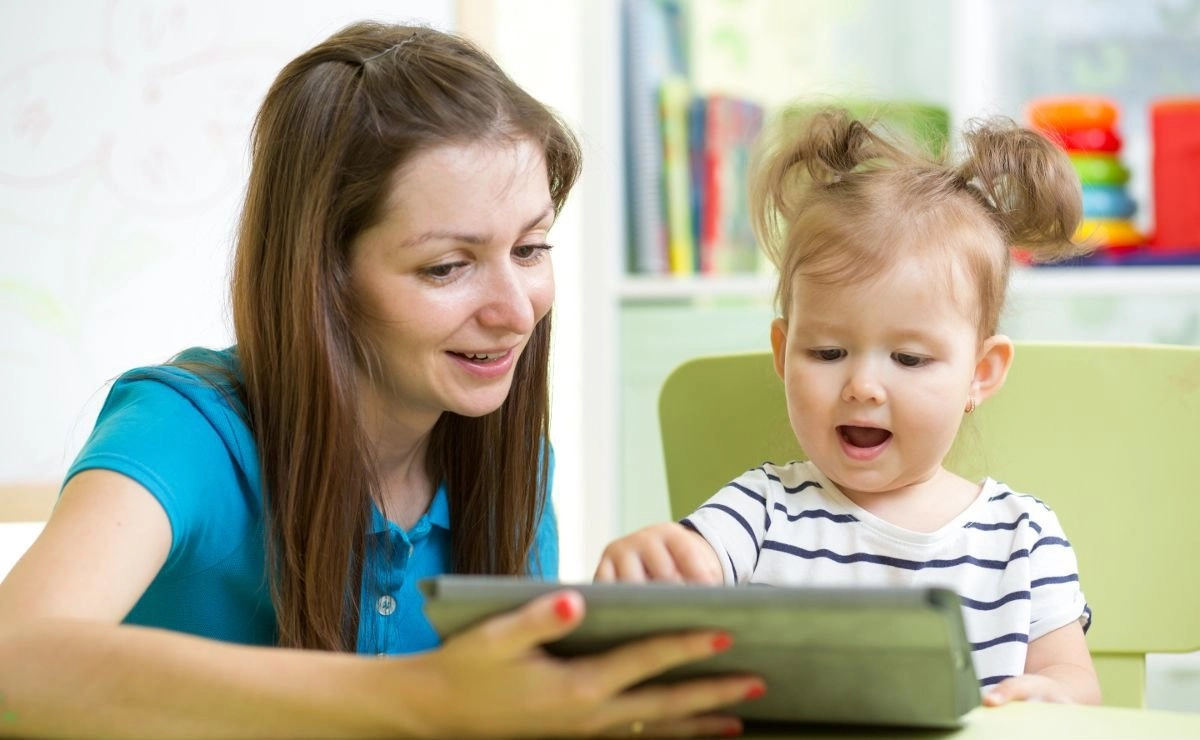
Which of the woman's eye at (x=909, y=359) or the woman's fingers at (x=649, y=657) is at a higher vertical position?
the woman's eye at (x=909, y=359)

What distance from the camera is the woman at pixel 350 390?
100 cm

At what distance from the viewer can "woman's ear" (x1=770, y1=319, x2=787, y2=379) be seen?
1.12 meters

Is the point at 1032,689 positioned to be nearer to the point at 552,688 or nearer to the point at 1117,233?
the point at 552,688

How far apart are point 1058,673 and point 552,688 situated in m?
0.53

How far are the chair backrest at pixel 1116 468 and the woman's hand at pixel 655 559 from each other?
0.37 metres

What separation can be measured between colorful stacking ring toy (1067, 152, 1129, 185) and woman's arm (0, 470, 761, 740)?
2.04 metres

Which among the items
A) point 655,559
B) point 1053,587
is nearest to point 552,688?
point 655,559

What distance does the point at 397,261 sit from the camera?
1.08 metres

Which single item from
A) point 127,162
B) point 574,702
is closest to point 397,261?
point 574,702

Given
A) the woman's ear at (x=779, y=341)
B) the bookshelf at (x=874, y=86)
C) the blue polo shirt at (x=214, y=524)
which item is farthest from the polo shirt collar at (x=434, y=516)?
the bookshelf at (x=874, y=86)

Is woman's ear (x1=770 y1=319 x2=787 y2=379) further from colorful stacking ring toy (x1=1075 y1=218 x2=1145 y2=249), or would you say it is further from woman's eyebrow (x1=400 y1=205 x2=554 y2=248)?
colorful stacking ring toy (x1=1075 y1=218 x2=1145 y2=249)

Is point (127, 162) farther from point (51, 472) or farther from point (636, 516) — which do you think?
point (636, 516)

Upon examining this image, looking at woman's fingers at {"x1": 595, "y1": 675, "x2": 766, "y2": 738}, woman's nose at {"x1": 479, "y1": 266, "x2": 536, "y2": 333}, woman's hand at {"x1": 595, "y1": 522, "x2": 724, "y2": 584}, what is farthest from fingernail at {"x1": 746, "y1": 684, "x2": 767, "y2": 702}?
woman's nose at {"x1": 479, "y1": 266, "x2": 536, "y2": 333}

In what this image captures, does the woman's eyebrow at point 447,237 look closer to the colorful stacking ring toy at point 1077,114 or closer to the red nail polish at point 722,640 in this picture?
the red nail polish at point 722,640
